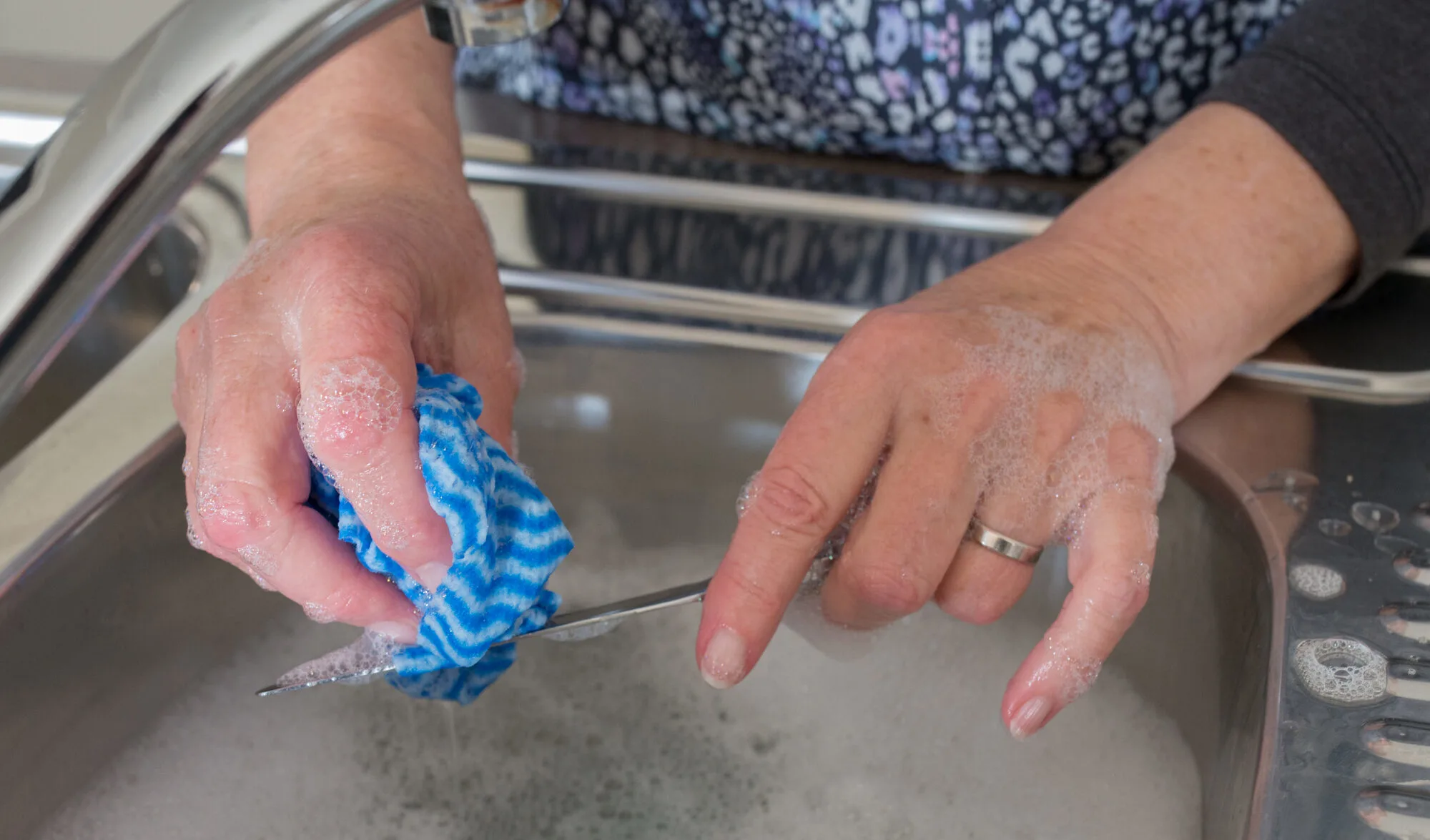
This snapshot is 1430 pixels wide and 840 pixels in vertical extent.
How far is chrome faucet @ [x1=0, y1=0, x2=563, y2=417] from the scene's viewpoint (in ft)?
0.75

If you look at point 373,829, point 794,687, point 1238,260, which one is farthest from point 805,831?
point 1238,260

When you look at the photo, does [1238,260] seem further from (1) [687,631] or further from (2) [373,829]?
(2) [373,829]

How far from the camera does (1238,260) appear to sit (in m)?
0.51

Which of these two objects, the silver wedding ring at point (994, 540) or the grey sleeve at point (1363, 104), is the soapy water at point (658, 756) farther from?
the grey sleeve at point (1363, 104)

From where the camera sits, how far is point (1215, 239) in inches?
20.2

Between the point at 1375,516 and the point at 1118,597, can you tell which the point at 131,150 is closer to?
the point at 1118,597

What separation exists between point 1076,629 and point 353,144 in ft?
1.23

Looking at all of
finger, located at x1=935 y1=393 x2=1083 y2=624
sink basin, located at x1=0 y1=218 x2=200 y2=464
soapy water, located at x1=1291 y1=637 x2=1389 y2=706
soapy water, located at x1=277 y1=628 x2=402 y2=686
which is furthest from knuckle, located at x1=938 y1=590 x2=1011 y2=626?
sink basin, located at x1=0 y1=218 x2=200 y2=464

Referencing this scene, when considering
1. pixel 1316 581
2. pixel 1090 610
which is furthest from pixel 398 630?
pixel 1316 581

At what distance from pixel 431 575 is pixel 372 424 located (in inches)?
2.5

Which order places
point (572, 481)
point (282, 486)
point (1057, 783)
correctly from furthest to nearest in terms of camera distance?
point (572, 481)
point (1057, 783)
point (282, 486)

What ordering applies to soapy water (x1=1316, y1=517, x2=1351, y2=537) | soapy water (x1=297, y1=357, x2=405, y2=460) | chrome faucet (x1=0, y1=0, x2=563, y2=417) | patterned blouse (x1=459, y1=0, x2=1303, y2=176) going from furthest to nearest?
patterned blouse (x1=459, y1=0, x2=1303, y2=176), soapy water (x1=1316, y1=517, x2=1351, y2=537), soapy water (x1=297, y1=357, x2=405, y2=460), chrome faucet (x1=0, y1=0, x2=563, y2=417)

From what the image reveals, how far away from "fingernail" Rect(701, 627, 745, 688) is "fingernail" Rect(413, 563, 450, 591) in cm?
9

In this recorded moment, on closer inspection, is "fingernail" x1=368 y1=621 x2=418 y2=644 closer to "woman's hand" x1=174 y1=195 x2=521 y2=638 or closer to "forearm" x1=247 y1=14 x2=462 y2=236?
"woman's hand" x1=174 y1=195 x2=521 y2=638
